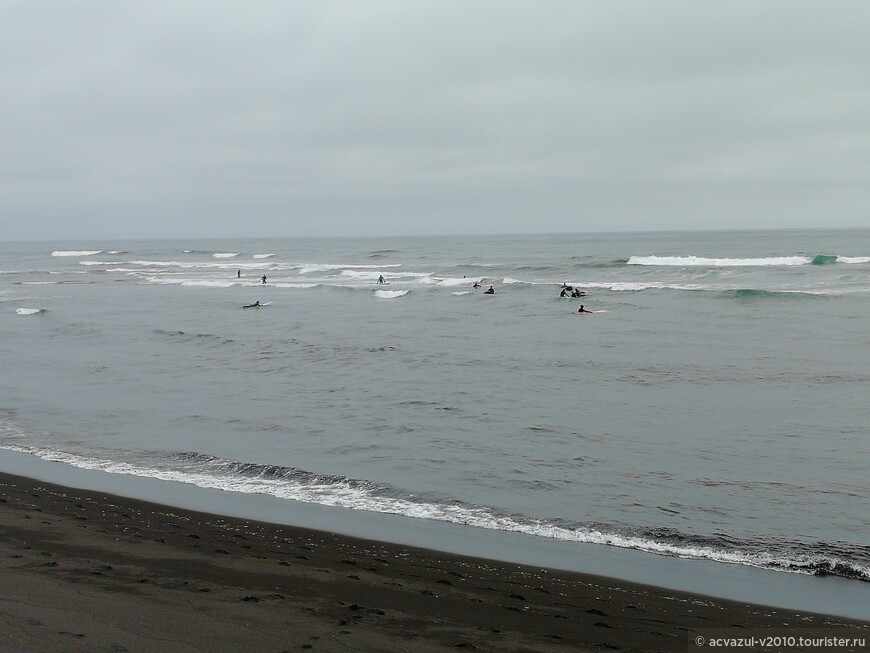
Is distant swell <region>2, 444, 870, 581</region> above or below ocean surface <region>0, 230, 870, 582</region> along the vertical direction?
below

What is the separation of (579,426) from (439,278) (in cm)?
4520

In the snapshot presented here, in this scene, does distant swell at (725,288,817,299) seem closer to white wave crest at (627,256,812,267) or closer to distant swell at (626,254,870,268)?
distant swell at (626,254,870,268)

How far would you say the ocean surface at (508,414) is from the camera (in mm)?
9750

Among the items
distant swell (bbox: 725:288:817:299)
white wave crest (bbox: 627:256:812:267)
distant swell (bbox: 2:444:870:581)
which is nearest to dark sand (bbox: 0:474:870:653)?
distant swell (bbox: 2:444:870:581)

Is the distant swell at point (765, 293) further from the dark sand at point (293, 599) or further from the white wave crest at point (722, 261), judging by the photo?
the dark sand at point (293, 599)

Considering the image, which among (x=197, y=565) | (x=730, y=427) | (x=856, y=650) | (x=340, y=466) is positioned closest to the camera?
(x=856, y=650)

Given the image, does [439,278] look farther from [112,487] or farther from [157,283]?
[112,487]

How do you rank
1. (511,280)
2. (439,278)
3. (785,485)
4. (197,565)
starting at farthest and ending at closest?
1. (439,278)
2. (511,280)
3. (785,485)
4. (197,565)

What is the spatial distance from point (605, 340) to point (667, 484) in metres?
15.3

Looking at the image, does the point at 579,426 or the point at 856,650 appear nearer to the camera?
the point at 856,650

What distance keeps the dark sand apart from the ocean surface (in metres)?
1.72

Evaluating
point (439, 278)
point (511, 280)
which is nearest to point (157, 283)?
point (439, 278)

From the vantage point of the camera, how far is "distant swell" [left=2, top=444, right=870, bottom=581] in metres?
8.16

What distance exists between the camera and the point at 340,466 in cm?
1184
